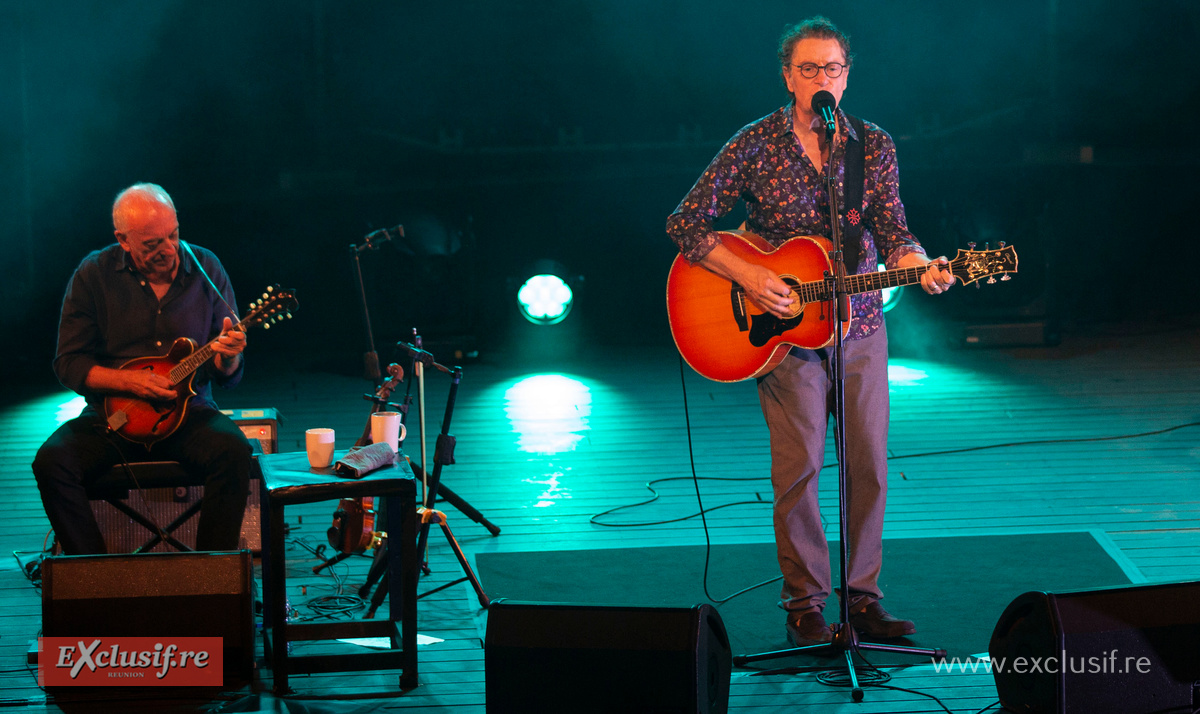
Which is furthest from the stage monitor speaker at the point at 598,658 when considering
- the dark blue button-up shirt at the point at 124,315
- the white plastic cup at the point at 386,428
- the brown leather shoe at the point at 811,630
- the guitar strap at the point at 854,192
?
the dark blue button-up shirt at the point at 124,315

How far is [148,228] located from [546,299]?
5365 millimetres

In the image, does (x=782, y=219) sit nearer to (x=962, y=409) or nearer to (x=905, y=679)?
(x=905, y=679)

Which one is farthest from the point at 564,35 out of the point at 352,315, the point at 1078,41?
the point at 1078,41

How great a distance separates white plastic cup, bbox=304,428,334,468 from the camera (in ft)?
10.6

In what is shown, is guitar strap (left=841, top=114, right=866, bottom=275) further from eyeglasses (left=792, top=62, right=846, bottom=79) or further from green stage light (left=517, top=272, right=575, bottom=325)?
green stage light (left=517, top=272, right=575, bottom=325)

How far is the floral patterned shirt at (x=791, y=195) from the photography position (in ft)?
10.6

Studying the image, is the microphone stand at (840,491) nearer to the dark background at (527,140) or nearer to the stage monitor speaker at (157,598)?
the stage monitor speaker at (157,598)

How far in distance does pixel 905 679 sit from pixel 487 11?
25.7 feet

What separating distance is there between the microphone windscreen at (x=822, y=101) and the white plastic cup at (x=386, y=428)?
1.60m

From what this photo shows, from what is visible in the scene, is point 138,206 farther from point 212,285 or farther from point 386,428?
point 386,428

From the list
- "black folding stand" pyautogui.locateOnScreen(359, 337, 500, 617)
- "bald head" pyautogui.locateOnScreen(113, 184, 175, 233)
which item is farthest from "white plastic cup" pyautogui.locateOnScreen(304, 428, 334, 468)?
"bald head" pyautogui.locateOnScreen(113, 184, 175, 233)

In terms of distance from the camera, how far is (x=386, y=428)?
348 centimetres

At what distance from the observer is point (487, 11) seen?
952 cm

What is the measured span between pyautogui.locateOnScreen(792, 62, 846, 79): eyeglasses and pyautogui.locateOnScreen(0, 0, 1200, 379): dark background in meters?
5.72
